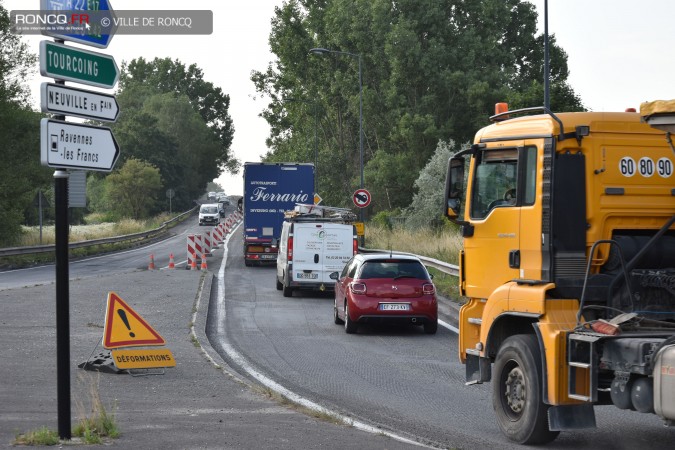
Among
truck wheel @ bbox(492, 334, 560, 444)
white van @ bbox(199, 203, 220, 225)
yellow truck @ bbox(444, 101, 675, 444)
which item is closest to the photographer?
yellow truck @ bbox(444, 101, 675, 444)

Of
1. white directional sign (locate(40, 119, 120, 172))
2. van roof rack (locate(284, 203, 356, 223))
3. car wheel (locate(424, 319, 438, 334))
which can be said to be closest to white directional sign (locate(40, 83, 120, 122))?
white directional sign (locate(40, 119, 120, 172))

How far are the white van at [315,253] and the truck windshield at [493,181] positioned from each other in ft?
53.1

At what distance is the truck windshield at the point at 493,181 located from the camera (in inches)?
382

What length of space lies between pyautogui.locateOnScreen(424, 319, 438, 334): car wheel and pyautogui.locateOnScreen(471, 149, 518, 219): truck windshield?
27.6 ft

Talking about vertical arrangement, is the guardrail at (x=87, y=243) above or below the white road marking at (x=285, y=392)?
above

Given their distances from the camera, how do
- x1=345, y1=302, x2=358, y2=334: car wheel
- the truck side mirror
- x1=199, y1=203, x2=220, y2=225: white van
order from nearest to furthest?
the truck side mirror < x1=345, y1=302, x2=358, y2=334: car wheel < x1=199, y1=203, x2=220, y2=225: white van

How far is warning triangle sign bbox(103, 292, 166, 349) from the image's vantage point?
12602 mm

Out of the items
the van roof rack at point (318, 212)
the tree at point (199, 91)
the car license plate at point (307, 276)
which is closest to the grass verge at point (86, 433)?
the car license plate at point (307, 276)

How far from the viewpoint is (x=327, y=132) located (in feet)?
259

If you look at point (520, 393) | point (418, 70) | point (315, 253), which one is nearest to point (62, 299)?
point (520, 393)

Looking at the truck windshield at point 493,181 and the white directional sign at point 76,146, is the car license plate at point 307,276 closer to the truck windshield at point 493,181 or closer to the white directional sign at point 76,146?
the truck windshield at point 493,181

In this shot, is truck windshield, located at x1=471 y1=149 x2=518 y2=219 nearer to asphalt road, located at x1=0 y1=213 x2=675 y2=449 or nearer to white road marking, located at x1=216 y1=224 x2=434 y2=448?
asphalt road, located at x1=0 y1=213 x2=675 y2=449

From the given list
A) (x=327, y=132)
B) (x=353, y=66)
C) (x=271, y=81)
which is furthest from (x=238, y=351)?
(x=271, y=81)

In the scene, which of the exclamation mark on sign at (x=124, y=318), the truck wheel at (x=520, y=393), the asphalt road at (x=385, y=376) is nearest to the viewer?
the truck wheel at (x=520, y=393)
